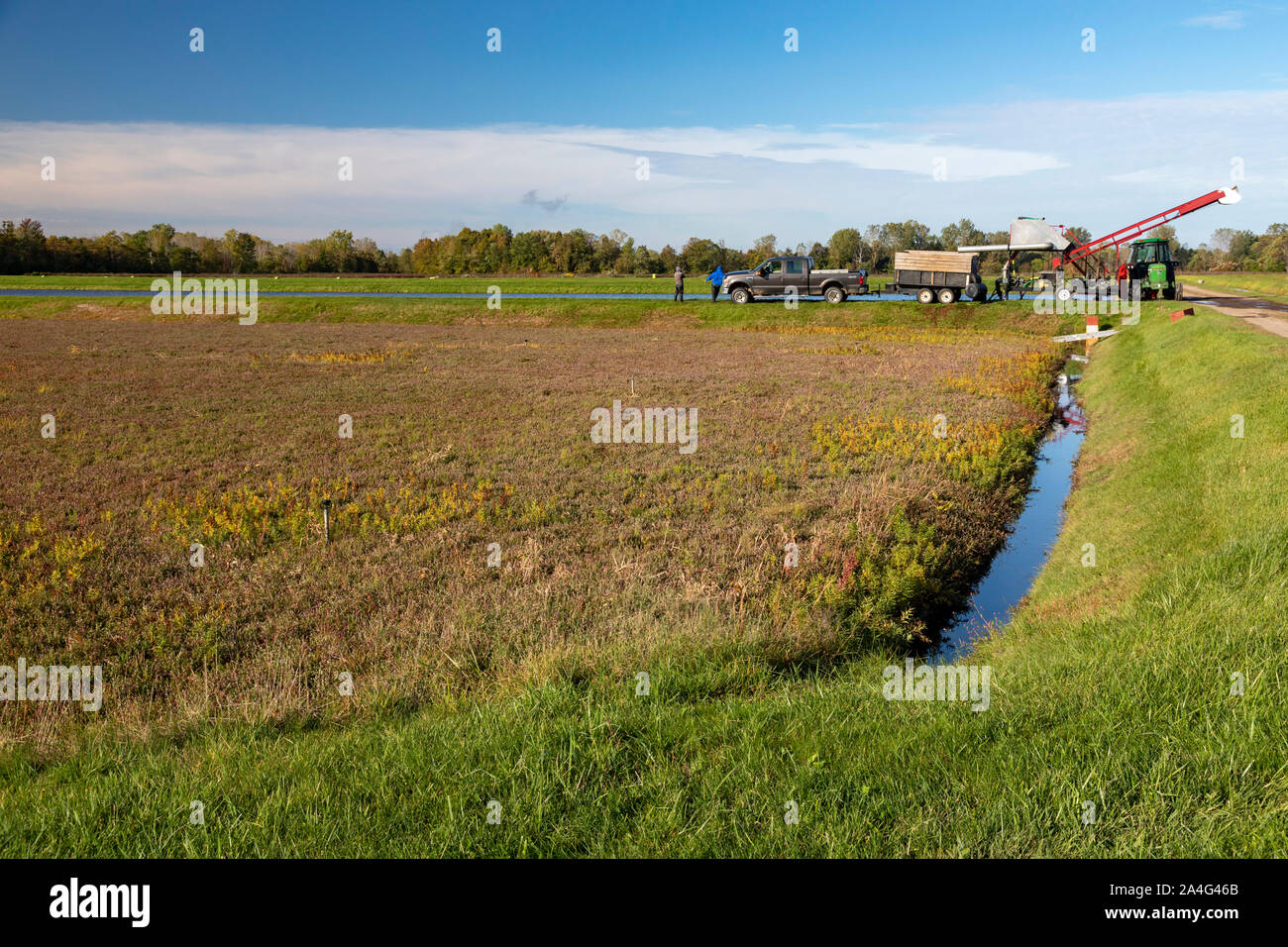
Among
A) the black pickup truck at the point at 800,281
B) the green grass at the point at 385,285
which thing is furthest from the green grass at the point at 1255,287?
the green grass at the point at 385,285

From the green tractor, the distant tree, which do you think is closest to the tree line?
the distant tree

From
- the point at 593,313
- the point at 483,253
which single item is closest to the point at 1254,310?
the point at 593,313

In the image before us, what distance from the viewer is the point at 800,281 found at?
43688 mm

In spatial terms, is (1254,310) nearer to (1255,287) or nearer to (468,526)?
(1255,287)

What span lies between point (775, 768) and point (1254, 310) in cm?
3735

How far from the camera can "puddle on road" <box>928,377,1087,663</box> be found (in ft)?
30.1

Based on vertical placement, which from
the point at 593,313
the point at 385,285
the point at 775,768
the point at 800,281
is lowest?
the point at 775,768

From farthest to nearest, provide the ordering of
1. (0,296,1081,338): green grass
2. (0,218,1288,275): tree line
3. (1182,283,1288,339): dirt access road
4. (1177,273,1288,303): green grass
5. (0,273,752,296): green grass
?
(0,218,1288,275): tree line, (0,273,752,296): green grass, (1177,273,1288,303): green grass, (0,296,1081,338): green grass, (1182,283,1288,339): dirt access road

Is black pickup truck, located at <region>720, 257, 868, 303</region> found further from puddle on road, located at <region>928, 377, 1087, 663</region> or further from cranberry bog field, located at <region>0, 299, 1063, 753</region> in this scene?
puddle on road, located at <region>928, 377, 1087, 663</region>

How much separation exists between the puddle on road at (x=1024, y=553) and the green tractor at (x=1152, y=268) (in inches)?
904

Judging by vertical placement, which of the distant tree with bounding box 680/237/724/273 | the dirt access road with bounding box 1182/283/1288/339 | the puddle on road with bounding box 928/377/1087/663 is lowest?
the puddle on road with bounding box 928/377/1087/663

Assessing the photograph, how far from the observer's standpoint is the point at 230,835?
3.96 metres

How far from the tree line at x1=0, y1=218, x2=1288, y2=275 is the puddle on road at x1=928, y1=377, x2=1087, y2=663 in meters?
70.7

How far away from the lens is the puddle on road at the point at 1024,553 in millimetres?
9180
